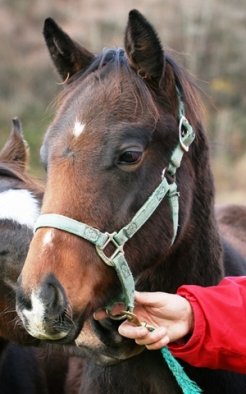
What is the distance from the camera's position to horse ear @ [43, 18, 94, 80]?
10.8ft

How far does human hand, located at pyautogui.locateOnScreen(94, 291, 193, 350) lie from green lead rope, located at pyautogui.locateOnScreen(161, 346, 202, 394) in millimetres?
277

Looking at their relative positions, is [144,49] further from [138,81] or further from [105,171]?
[105,171]

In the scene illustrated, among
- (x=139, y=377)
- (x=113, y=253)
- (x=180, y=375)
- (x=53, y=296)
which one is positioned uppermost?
(x=113, y=253)

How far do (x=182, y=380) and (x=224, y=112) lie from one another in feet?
70.8

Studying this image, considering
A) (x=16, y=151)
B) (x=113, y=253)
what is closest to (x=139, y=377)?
(x=113, y=253)

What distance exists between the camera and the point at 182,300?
9.97 ft

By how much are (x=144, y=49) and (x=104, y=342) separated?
4.19ft

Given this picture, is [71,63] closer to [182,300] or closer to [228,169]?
[182,300]

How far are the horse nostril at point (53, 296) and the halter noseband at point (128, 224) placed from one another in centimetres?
23

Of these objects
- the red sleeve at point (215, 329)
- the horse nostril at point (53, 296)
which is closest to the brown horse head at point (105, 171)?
the horse nostril at point (53, 296)

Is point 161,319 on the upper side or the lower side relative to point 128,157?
lower

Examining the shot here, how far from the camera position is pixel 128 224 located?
117 inches

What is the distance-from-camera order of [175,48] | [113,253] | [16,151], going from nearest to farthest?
1. [113,253]
2. [16,151]
3. [175,48]

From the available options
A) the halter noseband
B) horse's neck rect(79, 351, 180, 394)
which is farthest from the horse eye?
horse's neck rect(79, 351, 180, 394)
